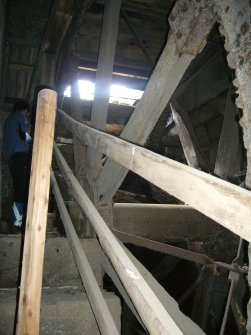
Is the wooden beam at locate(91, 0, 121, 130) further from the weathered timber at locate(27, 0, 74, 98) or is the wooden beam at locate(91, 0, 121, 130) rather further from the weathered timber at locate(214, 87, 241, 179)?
the weathered timber at locate(214, 87, 241, 179)

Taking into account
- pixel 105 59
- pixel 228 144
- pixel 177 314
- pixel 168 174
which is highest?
pixel 105 59

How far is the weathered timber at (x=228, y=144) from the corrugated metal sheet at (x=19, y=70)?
4.08m

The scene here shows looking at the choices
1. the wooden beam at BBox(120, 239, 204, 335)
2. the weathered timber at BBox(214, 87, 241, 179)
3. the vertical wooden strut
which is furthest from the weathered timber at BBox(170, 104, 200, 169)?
the vertical wooden strut

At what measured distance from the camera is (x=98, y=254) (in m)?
2.67

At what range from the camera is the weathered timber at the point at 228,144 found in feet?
12.4

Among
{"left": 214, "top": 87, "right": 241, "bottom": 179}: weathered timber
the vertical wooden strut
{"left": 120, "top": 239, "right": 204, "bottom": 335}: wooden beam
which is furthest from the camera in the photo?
{"left": 214, "top": 87, "right": 241, "bottom": 179}: weathered timber

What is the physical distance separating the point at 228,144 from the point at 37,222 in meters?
3.20

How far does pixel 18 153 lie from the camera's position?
4359 millimetres

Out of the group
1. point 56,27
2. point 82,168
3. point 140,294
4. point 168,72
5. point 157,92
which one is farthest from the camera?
point 56,27

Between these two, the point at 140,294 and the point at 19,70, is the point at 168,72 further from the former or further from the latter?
the point at 19,70

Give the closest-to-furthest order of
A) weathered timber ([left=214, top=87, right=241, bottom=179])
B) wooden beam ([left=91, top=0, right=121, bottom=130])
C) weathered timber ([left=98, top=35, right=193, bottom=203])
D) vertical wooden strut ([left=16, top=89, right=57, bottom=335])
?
vertical wooden strut ([left=16, top=89, right=57, bottom=335]) < weathered timber ([left=98, top=35, right=193, bottom=203]) < wooden beam ([left=91, top=0, right=121, bottom=130]) < weathered timber ([left=214, top=87, right=241, bottom=179])

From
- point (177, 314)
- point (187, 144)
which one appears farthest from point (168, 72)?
point (187, 144)

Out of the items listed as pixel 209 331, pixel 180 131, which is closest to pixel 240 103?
pixel 180 131

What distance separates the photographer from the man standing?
4282mm
